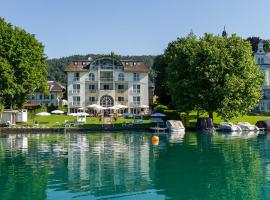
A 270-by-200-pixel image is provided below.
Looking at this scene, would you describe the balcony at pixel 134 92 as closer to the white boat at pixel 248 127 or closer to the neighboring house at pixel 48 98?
the neighboring house at pixel 48 98

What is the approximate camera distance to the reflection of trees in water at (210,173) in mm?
21859

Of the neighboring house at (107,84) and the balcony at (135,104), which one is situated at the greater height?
the neighboring house at (107,84)

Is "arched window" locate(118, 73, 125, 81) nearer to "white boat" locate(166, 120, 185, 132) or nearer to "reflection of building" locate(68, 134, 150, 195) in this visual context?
"white boat" locate(166, 120, 185, 132)

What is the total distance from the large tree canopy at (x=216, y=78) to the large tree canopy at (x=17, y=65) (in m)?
24.4

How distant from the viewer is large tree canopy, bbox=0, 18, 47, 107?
71562mm

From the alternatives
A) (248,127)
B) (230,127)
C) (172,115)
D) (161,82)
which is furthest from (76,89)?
(248,127)

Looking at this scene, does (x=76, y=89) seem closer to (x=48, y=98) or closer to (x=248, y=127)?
(x=48, y=98)

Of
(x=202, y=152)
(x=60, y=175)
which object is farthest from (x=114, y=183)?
(x=202, y=152)

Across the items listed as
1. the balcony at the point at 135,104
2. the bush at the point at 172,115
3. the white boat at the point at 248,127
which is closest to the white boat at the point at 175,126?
the bush at the point at 172,115

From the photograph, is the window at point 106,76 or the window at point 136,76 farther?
the window at point 136,76

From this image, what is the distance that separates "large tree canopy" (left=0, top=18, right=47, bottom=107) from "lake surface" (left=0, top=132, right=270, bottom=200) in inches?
1238

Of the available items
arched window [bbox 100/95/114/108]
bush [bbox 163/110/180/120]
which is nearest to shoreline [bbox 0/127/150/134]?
bush [bbox 163/110/180/120]

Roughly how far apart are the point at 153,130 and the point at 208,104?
9.80m

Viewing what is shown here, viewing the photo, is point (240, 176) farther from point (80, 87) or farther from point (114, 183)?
point (80, 87)
